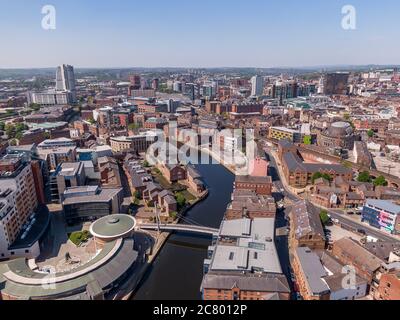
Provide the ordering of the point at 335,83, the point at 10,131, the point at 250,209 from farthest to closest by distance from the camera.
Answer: the point at 335,83
the point at 10,131
the point at 250,209

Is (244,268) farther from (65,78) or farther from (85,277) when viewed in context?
(65,78)

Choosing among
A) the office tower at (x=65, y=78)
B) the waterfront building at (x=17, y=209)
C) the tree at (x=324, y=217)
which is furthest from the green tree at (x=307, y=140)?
the office tower at (x=65, y=78)

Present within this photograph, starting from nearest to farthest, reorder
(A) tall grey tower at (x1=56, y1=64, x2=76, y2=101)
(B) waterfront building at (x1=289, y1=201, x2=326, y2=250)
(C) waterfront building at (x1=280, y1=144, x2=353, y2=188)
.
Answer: (B) waterfront building at (x1=289, y1=201, x2=326, y2=250) → (C) waterfront building at (x1=280, y1=144, x2=353, y2=188) → (A) tall grey tower at (x1=56, y1=64, x2=76, y2=101)

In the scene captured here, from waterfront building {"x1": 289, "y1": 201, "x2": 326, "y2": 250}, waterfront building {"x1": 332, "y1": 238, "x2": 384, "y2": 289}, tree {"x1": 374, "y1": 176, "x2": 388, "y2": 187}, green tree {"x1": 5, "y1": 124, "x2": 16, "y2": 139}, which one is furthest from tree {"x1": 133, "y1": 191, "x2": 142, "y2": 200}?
green tree {"x1": 5, "y1": 124, "x2": 16, "y2": 139}

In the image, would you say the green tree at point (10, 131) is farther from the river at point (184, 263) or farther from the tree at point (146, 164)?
the river at point (184, 263)

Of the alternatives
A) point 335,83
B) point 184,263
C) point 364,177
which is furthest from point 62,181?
point 335,83

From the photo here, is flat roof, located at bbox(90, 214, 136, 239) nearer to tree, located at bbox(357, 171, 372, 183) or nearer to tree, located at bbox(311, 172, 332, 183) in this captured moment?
tree, located at bbox(311, 172, 332, 183)
